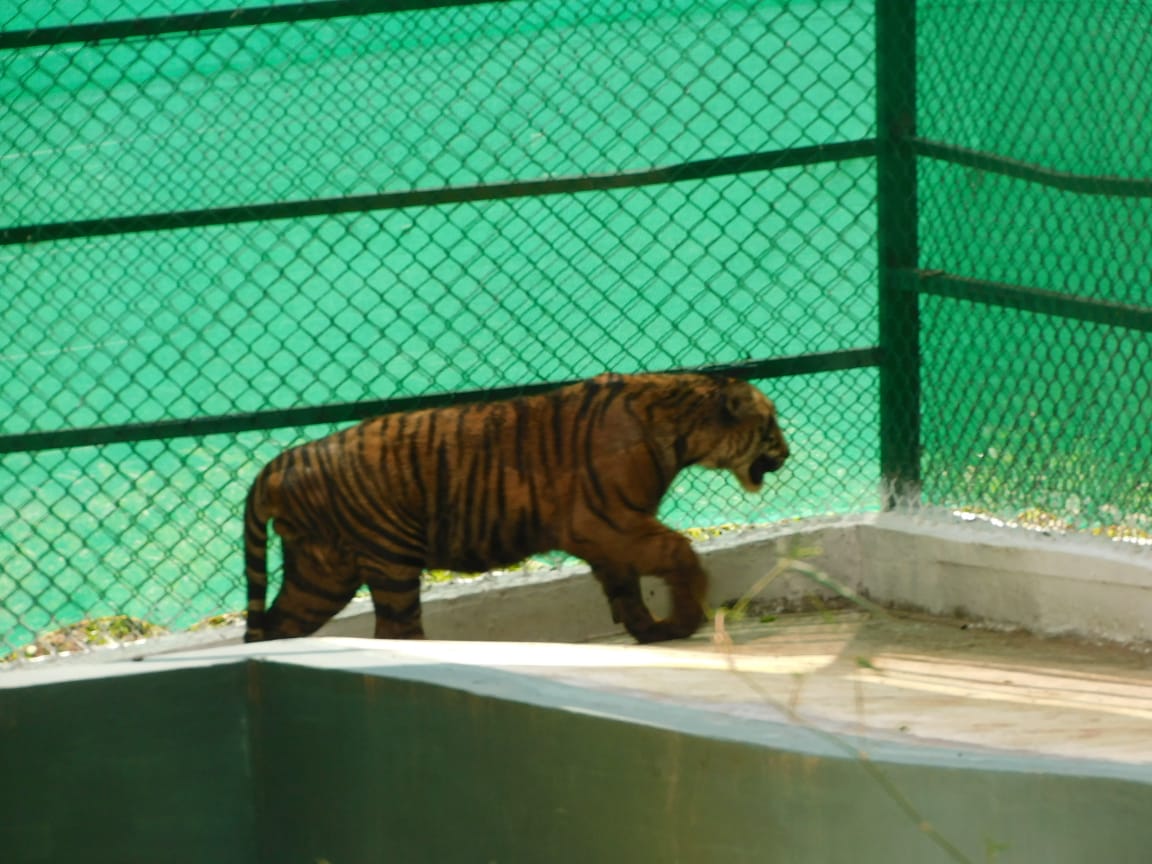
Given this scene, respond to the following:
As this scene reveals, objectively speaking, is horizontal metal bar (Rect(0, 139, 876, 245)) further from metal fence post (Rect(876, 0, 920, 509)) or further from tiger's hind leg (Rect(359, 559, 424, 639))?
tiger's hind leg (Rect(359, 559, 424, 639))

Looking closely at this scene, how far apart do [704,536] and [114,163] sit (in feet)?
7.42

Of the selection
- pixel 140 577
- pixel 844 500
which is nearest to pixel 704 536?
pixel 844 500

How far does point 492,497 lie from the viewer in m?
5.45

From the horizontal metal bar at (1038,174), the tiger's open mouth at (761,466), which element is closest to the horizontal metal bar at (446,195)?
the horizontal metal bar at (1038,174)

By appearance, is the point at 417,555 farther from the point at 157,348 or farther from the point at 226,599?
the point at 157,348

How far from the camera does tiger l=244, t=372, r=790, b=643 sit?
535cm

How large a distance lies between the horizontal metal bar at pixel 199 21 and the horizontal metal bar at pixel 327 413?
1143 mm

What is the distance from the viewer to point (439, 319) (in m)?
5.57

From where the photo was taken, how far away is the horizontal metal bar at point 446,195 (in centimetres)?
530

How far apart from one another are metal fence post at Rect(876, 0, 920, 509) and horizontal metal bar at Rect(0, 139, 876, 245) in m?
0.11

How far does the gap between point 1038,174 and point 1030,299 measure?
0.36 m

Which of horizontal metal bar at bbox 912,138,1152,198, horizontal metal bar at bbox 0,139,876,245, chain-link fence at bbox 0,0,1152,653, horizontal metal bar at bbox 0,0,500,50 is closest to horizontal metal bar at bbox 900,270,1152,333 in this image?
chain-link fence at bbox 0,0,1152,653

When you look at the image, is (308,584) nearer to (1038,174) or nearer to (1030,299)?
(1030,299)

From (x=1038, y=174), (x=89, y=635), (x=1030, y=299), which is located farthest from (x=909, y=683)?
(x=89, y=635)
